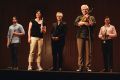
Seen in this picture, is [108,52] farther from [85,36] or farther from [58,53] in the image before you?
[58,53]

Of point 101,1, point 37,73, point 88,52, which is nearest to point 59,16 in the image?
point 88,52

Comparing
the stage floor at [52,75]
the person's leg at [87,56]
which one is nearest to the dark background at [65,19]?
the person's leg at [87,56]

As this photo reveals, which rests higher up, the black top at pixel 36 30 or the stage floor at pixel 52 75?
the black top at pixel 36 30

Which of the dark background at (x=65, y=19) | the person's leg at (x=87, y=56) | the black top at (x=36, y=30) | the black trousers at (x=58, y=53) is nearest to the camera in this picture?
the person's leg at (x=87, y=56)

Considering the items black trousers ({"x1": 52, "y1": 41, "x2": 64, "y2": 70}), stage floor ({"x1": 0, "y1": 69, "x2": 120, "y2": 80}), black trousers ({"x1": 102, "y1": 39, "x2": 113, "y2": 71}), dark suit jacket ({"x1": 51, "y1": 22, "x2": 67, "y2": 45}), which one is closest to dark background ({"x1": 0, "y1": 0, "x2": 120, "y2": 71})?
black trousers ({"x1": 102, "y1": 39, "x2": 113, "y2": 71})

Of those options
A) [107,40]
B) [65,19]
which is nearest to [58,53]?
[107,40]

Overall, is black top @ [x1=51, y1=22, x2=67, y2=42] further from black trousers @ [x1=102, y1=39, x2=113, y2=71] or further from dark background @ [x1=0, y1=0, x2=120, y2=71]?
dark background @ [x1=0, y1=0, x2=120, y2=71]

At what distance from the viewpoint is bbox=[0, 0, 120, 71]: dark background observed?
9828mm

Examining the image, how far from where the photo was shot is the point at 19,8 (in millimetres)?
10484

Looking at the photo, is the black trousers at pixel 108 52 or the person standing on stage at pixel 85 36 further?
the black trousers at pixel 108 52

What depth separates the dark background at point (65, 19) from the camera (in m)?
9.83

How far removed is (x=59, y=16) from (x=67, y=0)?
8.84 feet

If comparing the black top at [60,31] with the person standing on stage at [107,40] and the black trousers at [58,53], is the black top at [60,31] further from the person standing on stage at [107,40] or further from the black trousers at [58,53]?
the person standing on stage at [107,40]

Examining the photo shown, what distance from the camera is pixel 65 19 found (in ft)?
33.3
